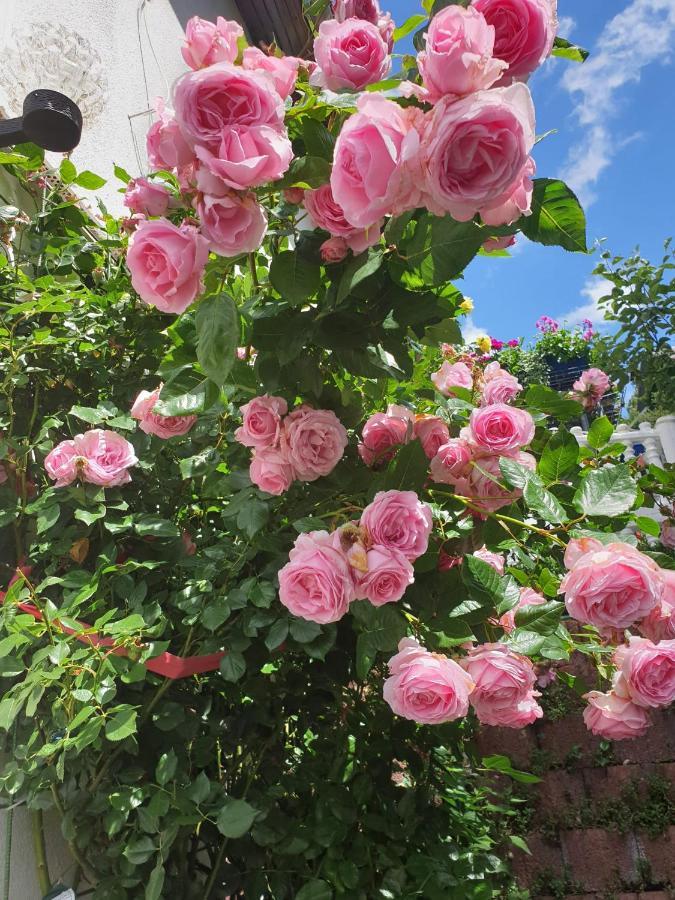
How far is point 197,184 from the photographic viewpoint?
2.28 feet

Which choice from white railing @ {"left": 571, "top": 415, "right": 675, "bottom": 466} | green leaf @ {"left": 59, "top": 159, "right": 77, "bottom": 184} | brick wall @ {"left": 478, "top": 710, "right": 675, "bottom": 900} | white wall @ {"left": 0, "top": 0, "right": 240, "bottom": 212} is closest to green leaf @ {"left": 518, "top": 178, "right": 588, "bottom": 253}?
green leaf @ {"left": 59, "top": 159, "right": 77, "bottom": 184}

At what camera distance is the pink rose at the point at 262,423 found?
104cm

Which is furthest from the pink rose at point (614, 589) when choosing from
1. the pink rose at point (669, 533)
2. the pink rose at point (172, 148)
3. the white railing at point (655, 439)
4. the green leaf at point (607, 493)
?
the white railing at point (655, 439)

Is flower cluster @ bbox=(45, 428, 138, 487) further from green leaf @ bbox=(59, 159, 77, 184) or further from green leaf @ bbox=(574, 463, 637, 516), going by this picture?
green leaf @ bbox=(574, 463, 637, 516)

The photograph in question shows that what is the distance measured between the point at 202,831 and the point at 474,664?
2.45 feet

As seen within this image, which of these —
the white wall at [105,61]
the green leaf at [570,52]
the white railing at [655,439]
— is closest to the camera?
the green leaf at [570,52]

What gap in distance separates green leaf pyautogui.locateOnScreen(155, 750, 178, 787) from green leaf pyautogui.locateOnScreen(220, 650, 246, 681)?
16 centimetres

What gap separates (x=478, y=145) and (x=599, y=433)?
81cm

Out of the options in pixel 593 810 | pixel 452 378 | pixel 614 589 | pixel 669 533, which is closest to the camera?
pixel 614 589

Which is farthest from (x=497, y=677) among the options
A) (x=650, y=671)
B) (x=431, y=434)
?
(x=431, y=434)

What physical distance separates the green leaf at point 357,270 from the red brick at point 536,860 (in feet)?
8.30

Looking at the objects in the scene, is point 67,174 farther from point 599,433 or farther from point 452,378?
point 599,433

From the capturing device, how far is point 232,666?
1100 millimetres

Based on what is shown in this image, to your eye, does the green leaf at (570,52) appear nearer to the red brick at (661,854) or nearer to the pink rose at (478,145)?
the pink rose at (478,145)
